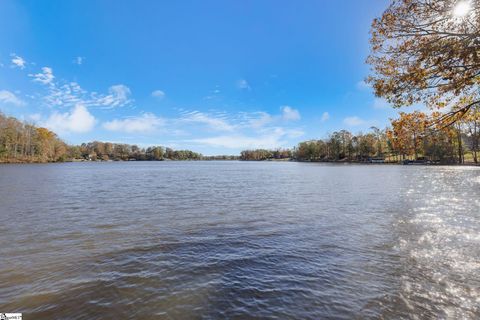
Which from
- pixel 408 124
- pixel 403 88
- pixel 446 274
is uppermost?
pixel 403 88

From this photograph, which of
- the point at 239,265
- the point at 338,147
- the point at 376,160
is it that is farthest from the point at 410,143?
the point at 338,147

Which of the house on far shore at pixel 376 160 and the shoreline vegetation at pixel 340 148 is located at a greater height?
the shoreline vegetation at pixel 340 148

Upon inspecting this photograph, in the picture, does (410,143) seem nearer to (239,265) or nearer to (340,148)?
(239,265)

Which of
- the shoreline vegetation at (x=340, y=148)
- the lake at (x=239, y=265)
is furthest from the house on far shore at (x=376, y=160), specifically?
the lake at (x=239, y=265)

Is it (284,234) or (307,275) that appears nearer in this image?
(307,275)

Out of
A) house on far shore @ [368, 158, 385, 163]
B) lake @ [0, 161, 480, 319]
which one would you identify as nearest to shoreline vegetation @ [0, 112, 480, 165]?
house on far shore @ [368, 158, 385, 163]

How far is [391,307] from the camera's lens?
221 inches

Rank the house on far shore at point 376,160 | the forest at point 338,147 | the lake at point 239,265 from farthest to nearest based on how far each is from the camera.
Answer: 1. the house on far shore at point 376,160
2. the forest at point 338,147
3. the lake at point 239,265

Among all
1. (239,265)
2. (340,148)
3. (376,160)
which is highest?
(340,148)

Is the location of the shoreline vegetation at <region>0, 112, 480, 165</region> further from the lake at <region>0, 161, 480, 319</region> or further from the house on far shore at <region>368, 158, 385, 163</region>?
the lake at <region>0, 161, 480, 319</region>

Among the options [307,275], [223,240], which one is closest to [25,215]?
[223,240]

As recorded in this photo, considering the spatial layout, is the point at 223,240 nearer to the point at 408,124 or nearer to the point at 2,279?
the point at 2,279

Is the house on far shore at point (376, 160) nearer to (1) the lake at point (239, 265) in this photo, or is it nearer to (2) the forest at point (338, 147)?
(2) the forest at point (338, 147)

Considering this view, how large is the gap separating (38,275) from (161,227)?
5.62 m
